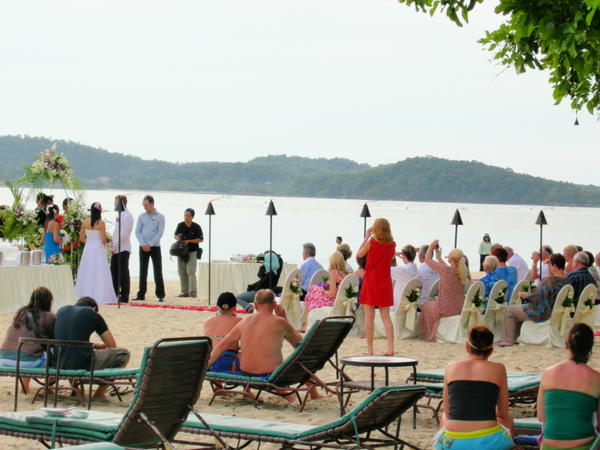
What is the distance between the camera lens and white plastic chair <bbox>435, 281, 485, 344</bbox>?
1203 cm

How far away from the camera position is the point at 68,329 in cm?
775

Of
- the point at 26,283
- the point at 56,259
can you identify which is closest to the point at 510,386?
the point at 26,283

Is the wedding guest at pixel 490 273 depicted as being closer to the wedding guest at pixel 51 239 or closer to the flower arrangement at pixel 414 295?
the flower arrangement at pixel 414 295

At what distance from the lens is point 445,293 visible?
12.4 metres

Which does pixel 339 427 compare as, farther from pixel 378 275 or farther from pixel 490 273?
pixel 490 273

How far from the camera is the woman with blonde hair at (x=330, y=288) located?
12.7 metres

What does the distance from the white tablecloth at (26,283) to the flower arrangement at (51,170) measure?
217 centimetres

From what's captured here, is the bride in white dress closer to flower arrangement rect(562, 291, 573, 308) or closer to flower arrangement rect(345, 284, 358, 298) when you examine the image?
flower arrangement rect(345, 284, 358, 298)

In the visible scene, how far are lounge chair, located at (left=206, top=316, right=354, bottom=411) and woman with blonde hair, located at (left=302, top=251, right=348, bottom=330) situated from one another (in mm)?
4416

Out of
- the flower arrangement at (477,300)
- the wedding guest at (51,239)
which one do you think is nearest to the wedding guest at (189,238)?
the wedding guest at (51,239)

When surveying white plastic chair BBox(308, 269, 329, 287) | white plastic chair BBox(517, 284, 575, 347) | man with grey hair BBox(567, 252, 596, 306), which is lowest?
white plastic chair BBox(517, 284, 575, 347)

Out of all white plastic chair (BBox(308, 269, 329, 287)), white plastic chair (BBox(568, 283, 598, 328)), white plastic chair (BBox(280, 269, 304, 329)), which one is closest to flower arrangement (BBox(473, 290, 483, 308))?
white plastic chair (BBox(568, 283, 598, 328))

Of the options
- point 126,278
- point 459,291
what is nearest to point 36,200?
point 126,278

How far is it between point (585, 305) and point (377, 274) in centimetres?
271
